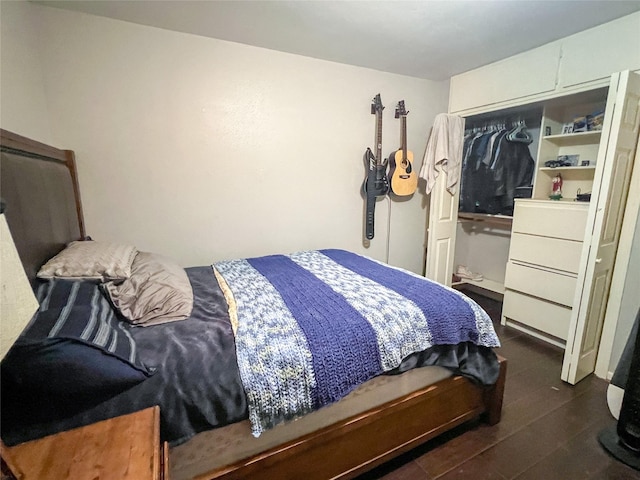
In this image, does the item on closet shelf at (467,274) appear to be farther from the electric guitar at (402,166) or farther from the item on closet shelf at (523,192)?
the electric guitar at (402,166)

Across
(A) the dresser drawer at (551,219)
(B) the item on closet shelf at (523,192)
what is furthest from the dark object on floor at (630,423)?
(B) the item on closet shelf at (523,192)

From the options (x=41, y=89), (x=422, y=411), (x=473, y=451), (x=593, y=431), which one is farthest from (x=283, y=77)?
(x=593, y=431)

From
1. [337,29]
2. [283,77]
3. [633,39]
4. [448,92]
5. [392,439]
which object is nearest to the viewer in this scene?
[392,439]

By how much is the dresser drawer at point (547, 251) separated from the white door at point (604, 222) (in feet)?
0.97

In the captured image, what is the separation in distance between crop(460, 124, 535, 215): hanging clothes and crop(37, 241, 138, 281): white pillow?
334 cm

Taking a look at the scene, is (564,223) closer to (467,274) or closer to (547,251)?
(547,251)

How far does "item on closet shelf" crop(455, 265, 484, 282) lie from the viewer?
3.62 m

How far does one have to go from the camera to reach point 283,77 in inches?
96.1

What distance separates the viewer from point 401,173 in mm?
2873

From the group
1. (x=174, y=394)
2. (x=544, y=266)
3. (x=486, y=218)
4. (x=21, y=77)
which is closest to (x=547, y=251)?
(x=544, y=266)

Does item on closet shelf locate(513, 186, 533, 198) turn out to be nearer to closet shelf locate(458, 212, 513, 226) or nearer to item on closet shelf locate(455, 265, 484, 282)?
closet shelf locate(458, 212, 513, 226)

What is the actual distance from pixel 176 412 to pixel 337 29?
2.32 m

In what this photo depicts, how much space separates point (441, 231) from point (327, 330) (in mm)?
2115

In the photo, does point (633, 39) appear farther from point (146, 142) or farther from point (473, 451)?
point (146, 142)
